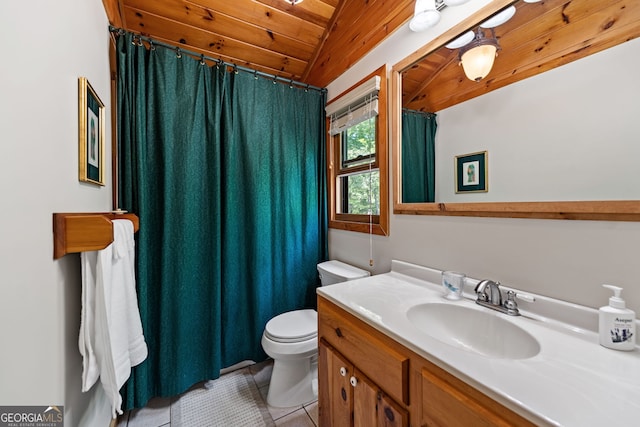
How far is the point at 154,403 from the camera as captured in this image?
152 cm

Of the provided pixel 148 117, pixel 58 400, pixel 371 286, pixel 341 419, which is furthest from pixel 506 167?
pixel 148 117

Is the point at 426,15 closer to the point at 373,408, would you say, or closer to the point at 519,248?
the point at 519,248

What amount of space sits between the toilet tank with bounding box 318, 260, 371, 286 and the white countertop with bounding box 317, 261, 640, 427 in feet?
2.04

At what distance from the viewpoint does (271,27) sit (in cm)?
177

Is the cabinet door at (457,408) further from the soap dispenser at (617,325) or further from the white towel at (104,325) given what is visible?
the white towel at (104,325)

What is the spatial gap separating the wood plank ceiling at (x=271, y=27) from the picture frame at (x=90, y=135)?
0.72 metres

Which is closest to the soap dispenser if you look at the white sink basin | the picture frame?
the white sink basin

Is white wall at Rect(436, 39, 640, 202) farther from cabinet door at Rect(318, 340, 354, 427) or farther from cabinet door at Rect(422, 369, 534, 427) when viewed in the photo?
cabinet door at Rect(318, 340, 354, 427)

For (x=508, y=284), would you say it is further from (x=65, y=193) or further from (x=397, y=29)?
(x=65, y=193)

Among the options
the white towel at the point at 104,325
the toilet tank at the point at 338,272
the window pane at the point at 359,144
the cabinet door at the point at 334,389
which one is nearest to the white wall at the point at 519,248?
the toilet tank at the point at 338,272

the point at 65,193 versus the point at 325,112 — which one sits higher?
the point at 325,112

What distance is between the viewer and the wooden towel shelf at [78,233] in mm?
691

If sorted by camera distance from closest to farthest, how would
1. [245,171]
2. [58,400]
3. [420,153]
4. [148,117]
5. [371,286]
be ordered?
[58,400] → [371,286] → [420,153] → [148,117] → [245,171]

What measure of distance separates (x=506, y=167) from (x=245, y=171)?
61.1 inches
